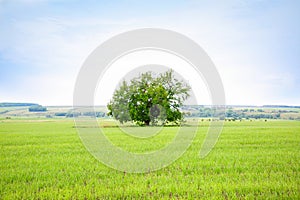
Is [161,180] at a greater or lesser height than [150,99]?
lesser

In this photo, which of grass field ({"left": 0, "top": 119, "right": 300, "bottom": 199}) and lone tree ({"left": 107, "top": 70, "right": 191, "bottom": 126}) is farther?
lone tree ({"left": 107, "top": 70, "right": 191, "bottom": 126})

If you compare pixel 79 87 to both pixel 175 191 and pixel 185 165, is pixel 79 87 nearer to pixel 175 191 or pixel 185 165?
pixel 185 165

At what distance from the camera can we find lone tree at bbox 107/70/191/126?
4619cm

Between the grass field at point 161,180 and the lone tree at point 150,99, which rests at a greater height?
the lone tree at point 150,99

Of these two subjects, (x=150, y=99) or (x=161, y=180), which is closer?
(x=161, y=180)

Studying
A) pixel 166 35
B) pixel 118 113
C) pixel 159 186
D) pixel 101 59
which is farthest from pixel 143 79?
pixel 159 186

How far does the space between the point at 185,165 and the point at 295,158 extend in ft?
15.8

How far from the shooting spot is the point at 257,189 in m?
6.88

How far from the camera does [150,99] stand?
46719 millimetres

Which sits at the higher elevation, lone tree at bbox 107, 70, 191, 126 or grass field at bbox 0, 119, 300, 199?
lone tree at bbox 107, 70, 191, 126

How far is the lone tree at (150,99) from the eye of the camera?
46.2 metres

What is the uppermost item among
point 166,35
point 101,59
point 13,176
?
point 166,35

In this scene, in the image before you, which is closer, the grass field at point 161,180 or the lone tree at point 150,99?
the grass field at point 161,180

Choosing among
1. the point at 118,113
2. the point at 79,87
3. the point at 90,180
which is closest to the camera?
the point at 90,180
